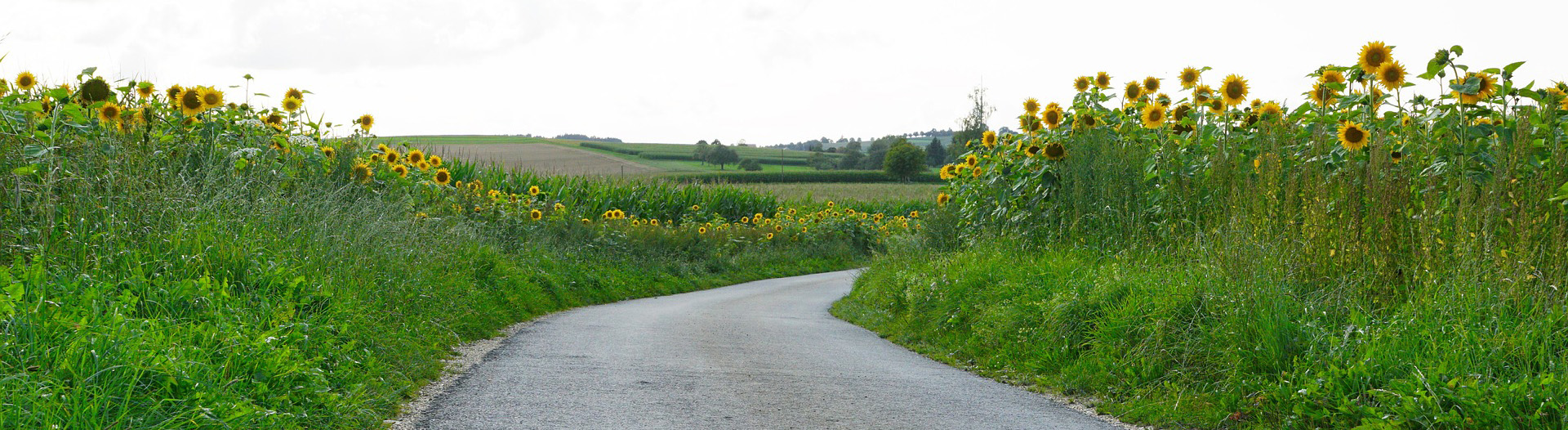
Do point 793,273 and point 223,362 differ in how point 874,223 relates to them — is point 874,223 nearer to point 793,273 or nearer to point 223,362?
point 793,273

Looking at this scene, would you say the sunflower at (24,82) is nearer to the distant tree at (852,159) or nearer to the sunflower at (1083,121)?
the sunflower at (1083,121)

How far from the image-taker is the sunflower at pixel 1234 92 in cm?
991

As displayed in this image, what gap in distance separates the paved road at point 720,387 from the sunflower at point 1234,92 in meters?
3.88

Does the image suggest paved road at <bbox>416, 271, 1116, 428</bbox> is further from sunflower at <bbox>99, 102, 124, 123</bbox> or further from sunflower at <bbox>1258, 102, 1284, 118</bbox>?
sunflower at <bbox>1258, 102, 1284, 118</bbox>

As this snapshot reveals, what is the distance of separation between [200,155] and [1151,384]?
27.5 ft

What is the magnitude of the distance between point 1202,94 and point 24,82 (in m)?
11.0

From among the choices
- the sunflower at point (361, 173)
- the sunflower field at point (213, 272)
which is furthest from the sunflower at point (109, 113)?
the sunflower at point (361, 173)

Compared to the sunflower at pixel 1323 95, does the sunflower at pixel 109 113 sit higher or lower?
lower

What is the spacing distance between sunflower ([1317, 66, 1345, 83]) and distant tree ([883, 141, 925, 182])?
60387mm

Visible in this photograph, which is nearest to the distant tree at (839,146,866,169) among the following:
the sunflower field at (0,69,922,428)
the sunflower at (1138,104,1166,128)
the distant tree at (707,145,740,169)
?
the distant tree at (707,145,740,169)

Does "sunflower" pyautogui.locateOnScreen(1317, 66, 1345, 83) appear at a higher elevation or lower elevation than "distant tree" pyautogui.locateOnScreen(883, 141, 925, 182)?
higher

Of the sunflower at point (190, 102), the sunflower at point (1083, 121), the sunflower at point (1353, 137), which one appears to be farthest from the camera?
the sunflower at point (1083, 121)

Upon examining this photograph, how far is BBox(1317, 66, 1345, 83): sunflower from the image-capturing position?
Answer: 8789mm

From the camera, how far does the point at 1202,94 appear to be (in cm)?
1013
